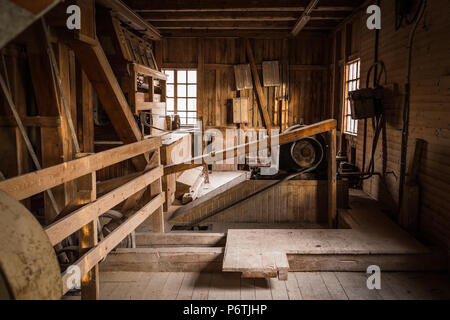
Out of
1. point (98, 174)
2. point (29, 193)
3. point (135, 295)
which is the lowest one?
point (135, 295)

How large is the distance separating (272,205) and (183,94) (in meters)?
7.25

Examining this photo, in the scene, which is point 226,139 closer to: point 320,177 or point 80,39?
point 320,177

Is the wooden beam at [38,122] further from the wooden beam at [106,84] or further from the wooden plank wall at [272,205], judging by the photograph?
the wooden plank wall at [272,205]

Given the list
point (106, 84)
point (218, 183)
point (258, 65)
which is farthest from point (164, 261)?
point (258, 65)

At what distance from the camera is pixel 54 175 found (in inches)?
104

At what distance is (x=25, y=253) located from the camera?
1171mm

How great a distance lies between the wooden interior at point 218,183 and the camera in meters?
3.83


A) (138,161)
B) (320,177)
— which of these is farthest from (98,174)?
(320,177)

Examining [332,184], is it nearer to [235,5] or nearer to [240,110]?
[235,5]

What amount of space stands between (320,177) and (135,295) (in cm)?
376

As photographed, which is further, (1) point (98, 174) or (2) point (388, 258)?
(1) point (98, 174)

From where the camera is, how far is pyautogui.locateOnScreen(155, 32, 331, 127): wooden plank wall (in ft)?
39.7

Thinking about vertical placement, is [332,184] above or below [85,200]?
below

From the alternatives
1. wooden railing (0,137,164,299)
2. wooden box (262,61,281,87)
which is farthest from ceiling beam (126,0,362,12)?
wooden railing (0,137,164,299)
